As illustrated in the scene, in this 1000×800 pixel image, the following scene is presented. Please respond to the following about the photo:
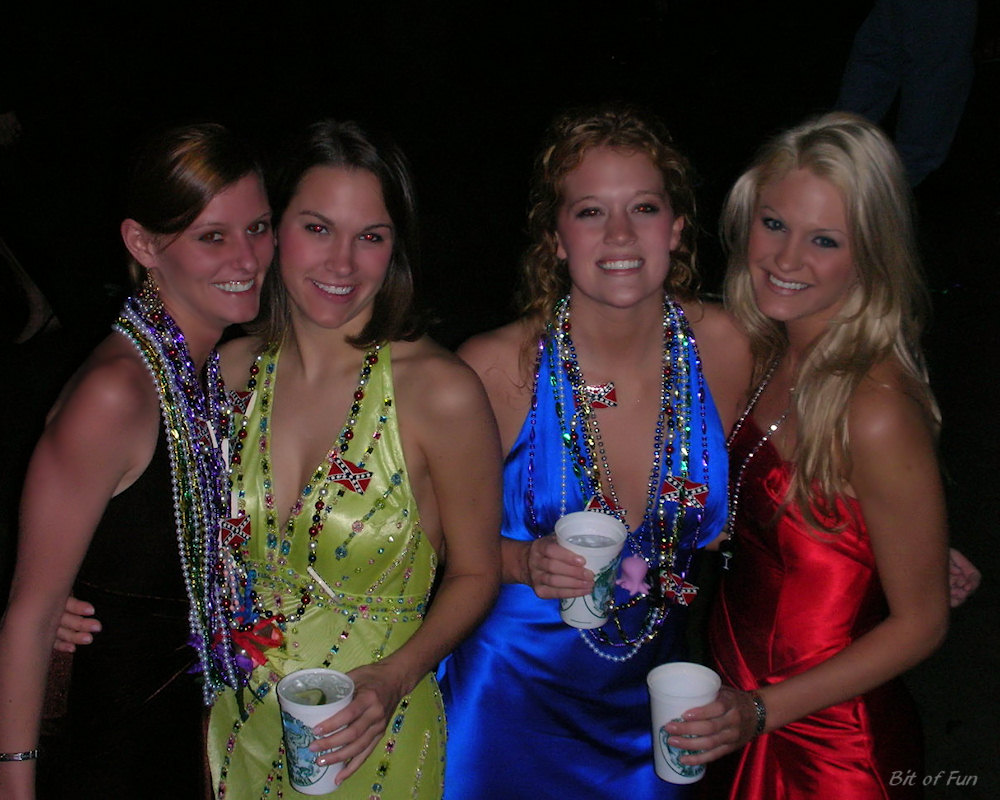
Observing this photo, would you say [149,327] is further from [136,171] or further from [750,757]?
[750,757]

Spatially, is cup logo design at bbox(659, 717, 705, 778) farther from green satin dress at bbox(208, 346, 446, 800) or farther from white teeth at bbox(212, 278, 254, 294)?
white teeth at bbox(212, 278, 254, 294)

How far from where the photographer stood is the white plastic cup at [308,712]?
170 centimetres

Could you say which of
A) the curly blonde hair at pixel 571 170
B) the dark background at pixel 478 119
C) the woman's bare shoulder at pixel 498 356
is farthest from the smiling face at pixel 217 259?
the dark background at pixel 478 119

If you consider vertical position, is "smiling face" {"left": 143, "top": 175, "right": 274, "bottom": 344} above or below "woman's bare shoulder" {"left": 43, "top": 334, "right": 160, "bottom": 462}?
above

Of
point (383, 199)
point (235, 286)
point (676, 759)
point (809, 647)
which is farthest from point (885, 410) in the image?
point (235, 286)

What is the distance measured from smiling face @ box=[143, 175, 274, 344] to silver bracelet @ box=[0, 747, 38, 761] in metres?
0.93

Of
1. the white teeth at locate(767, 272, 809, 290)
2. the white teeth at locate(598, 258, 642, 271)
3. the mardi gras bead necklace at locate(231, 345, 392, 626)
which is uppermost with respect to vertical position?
the white teeth at locate(598, 258, 642, 271)

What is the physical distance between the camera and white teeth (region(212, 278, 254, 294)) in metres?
2.12

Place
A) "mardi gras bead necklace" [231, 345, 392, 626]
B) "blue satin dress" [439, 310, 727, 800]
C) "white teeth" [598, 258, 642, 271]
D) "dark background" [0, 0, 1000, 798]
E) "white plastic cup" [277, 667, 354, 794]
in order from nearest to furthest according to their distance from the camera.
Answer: "white plastic cup" [277, 667, 354, 794] < "mardi gras bead necklace" [231, 345, 392, 626] < "white teeth" [598, 258, 642, 271] < "blue satin dress" [439, 310, 727, 800] < "dark background" [0, 0, 1000, 798]

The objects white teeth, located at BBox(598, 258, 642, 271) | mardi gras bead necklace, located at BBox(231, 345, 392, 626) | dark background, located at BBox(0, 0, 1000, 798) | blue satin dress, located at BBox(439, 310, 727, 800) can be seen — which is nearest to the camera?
mardi gras bead necklace, located at BBox(231, 345, 392, 626)

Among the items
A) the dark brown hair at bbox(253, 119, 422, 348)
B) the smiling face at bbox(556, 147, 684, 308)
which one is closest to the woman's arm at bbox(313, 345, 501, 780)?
the dark brown hair at bbox(253, 119, 422, 348)

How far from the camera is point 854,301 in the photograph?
7.29ft

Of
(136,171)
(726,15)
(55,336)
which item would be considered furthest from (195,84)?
(136,171)

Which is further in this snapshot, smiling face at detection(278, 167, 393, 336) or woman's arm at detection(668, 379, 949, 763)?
smiling face at detection(278, 167, 393, 336)
